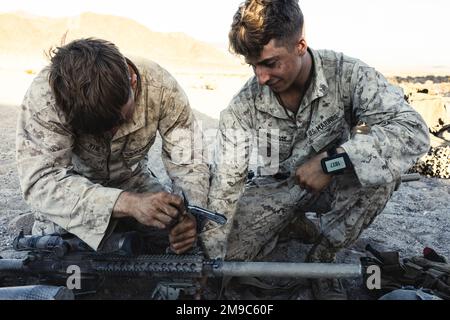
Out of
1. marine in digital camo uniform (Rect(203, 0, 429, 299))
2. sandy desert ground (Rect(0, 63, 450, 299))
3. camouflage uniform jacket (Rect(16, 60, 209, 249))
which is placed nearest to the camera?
camouflage uniform jacket (Rect(16, 60, 209, 249))

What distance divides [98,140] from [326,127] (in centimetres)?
143

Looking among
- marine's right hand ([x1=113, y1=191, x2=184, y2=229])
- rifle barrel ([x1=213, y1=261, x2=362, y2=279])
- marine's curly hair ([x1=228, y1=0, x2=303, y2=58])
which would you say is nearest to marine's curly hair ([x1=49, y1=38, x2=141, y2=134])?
marine's right hand ([x1=113, y1=191, x2=184, y2=229])

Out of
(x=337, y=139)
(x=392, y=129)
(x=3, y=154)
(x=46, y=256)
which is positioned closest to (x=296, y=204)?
(x=337, y=139)

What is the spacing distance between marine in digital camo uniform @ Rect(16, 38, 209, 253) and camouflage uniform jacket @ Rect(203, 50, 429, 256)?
0.72 feet

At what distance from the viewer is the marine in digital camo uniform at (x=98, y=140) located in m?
2.69

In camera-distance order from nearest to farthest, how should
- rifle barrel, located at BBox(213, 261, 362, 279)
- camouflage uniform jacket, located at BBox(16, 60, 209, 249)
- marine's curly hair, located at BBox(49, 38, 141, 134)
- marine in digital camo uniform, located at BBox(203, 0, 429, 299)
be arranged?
rifle barrel, located at BBox(213, 261, 362, 279)
marine's curly hair, located at BBox(49, 38, 141, 134)
camouflage uniform jacket, located at BBox(16, 60, 209, 249)
marine in digital camo uniform, located at BBox(203, 0, 429, 299)

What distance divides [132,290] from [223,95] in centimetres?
1294

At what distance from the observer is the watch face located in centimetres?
297

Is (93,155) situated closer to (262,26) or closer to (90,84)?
(90,84)

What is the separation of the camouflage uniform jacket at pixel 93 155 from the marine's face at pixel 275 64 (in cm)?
58

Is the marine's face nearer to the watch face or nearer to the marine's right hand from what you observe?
the watch face

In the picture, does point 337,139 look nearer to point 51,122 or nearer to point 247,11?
point 247,11

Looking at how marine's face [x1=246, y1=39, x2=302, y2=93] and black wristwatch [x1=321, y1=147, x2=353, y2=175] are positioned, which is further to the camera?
marine's face [x1=246, y1=39, x2=302, y2=93]
